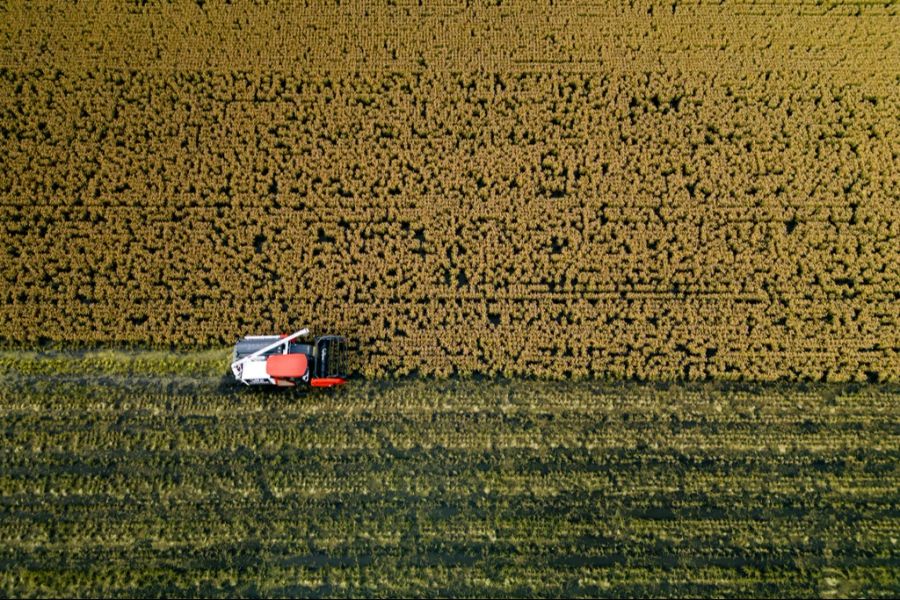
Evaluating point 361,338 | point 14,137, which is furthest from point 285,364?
point 14,137

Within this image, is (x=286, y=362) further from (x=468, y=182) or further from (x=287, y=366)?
(x=468, y=182)

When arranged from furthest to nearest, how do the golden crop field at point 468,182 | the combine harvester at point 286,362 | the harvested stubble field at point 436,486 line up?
the golden crop field at point 468,182 < the combine harvester at point 286,362 < the harvested stubble field at point 436,486

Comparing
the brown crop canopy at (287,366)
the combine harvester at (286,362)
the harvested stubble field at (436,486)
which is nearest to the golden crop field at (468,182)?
the combine harvester at (286,362)

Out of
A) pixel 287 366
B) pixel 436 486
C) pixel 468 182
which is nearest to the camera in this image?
pixel 287 366

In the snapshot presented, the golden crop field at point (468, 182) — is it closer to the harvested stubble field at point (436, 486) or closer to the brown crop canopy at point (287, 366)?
the harvested stubble field at point (436, 486)

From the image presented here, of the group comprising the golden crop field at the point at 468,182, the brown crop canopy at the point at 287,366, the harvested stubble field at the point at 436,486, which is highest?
the golden crop field at the point at 468,182

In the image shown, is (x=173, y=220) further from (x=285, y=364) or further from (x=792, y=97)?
(x=792, y=97)

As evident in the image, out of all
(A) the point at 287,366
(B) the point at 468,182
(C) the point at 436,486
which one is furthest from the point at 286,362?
(B) the point at 468,182
